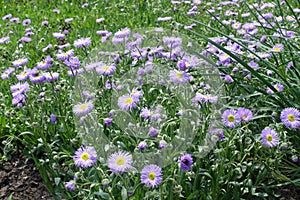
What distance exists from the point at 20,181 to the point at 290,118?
156 cm

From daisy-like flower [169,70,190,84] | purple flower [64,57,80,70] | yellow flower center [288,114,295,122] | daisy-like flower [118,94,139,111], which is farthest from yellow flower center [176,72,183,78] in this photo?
purple flower [64,57,80,70]

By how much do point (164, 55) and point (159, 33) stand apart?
0.68 m

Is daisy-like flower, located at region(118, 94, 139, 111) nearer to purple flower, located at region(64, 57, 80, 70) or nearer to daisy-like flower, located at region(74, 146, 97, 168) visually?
daisy-like flower, located at region(74, 146, 97, 168)

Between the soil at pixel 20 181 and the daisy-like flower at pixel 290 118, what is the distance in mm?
1300

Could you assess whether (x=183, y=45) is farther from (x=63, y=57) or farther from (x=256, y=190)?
(x=256, y=190)

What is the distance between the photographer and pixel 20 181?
252cm

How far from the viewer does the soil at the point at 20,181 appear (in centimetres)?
242

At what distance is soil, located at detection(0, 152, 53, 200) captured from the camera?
7.94 ft

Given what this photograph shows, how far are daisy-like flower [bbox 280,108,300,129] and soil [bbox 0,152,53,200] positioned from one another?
1300mm

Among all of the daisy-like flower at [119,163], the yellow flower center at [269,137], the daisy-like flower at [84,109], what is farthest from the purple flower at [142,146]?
the yellow flower center at [269,137]

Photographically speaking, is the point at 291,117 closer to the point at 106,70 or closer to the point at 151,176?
the point at 151,176

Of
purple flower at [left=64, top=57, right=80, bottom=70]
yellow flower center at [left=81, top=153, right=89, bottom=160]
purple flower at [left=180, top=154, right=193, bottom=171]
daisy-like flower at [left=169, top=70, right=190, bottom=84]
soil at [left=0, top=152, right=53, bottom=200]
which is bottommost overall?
soil at [left=0, top=152, right=53, bottom=200]

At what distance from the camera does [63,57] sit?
105 inches

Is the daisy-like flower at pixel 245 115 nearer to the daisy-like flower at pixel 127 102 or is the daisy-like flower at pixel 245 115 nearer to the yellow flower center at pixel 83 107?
the daisy-like flower at pixel 127 102
